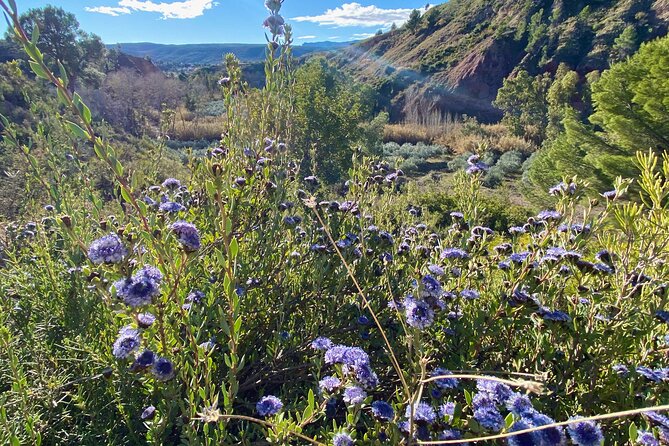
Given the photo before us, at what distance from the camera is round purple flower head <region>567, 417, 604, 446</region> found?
123 cm

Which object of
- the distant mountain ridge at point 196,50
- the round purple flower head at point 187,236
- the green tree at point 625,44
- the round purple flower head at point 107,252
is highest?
the distant mountain ridge at point 196,50

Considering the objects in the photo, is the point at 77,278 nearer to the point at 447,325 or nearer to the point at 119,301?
the point at 119,301

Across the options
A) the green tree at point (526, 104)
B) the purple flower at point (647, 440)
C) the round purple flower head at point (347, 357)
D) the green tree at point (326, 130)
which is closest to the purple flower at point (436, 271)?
the round purple flower head at point (347, 357)

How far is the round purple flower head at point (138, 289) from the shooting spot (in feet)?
3.94

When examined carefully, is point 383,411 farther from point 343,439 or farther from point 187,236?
point 187,236

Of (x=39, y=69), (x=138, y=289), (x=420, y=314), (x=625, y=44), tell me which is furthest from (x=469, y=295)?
(x=625, y=44)

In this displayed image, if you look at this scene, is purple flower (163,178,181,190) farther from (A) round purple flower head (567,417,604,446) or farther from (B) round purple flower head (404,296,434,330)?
(A) round purple flower head (567,417,604,446)

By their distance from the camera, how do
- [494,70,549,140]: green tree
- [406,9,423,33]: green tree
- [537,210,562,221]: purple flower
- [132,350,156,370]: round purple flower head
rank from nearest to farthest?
[132,350,156,370]: round purple flower head → [537,210,562,221]: purple flower → [494,70,549,140]: green tree → [406,9,423,33]: green tree

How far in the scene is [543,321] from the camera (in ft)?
5.89

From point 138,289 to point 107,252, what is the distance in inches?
6.6

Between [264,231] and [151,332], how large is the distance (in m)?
1.07

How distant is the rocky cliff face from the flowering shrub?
94.5 feet

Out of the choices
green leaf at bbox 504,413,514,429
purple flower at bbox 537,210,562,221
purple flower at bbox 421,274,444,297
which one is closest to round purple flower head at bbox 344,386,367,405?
green leaf at bbox 504,413,514,429

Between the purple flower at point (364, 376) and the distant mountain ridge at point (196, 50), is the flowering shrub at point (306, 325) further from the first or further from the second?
the distant mountain ridge at point (196, 50)
